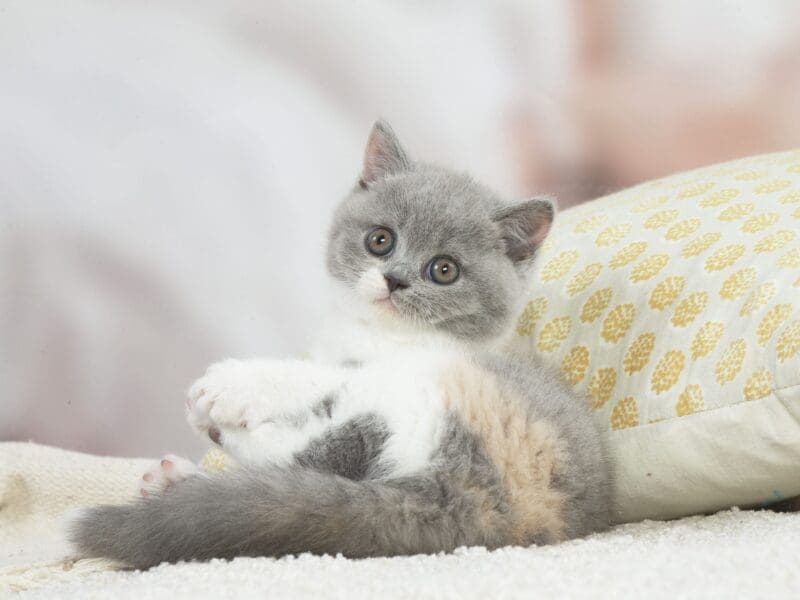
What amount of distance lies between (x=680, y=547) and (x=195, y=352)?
4.97ft

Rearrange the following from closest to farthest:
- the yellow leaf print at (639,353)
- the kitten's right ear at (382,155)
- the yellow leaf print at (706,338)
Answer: the yellow leaf print at (706,338), the yellow leaf print at (639,353), the kitten's right ear at (382,155)

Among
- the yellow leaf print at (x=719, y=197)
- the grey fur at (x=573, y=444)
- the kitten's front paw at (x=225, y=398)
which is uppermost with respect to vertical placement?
the yellow leaf print at (x=719, y=197)

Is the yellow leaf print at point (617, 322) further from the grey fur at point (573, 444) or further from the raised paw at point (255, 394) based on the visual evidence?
the raised paw at point (255, 394)

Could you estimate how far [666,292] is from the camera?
1531 millimetres

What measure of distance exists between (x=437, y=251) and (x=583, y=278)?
1.08 feet

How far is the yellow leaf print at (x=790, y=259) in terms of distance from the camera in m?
1.39

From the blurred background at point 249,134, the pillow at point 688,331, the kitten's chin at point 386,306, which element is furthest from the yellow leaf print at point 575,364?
the blurred background at point 249,134

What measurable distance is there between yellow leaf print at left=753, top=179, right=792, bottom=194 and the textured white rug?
66 cm

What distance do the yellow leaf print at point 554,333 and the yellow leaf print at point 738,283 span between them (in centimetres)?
32

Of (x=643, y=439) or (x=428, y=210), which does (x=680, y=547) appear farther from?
(x=428, y=210)

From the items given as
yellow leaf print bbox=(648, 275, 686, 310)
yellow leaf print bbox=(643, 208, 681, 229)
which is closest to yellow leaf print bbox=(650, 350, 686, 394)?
yellow leaf print bbox=(648, 275, 686, 310)

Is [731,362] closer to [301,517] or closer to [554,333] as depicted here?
[554,333]

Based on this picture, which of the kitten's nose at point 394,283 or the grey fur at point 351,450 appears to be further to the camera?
the kitten's nose at point 394,283

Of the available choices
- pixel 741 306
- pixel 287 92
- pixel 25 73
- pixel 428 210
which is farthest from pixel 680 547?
pixel 25 73
